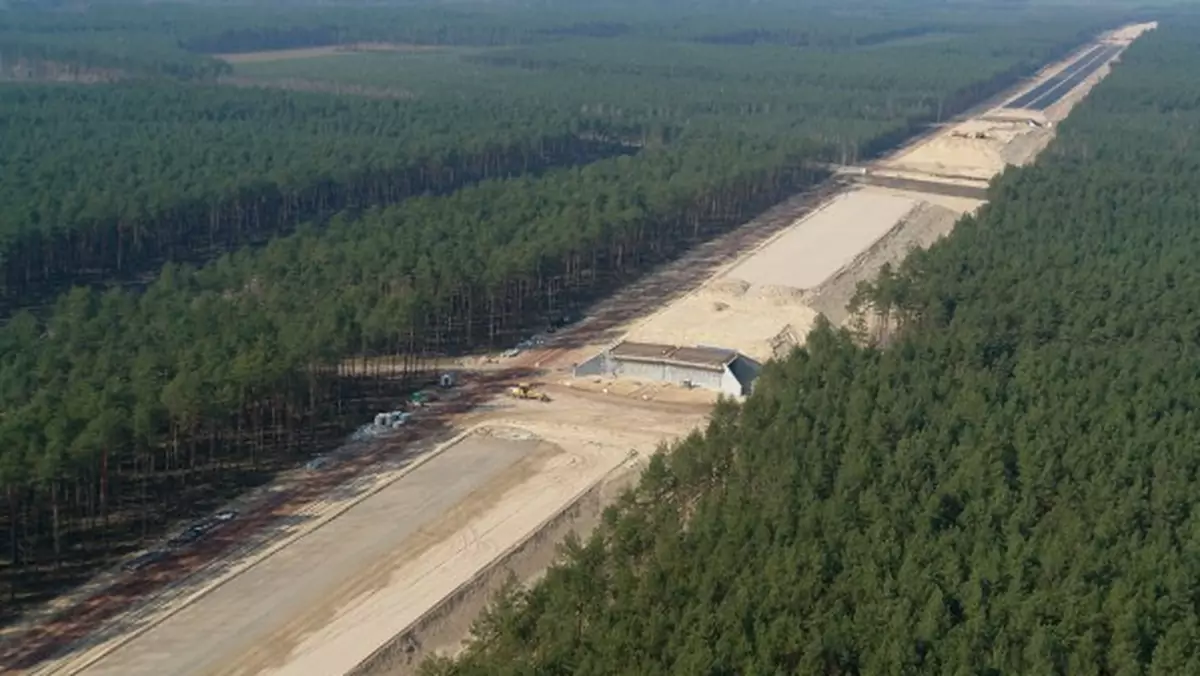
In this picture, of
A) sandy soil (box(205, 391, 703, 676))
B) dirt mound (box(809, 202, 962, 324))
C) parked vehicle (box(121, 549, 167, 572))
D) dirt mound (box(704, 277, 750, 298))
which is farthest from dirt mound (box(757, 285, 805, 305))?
parked vehicle (box(121, 549, 167, 572))

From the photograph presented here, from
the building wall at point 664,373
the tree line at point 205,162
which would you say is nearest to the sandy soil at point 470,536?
the building wall at point 664,373

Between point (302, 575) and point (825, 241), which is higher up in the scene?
point (825, 241)

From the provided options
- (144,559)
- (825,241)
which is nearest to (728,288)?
(825,241)

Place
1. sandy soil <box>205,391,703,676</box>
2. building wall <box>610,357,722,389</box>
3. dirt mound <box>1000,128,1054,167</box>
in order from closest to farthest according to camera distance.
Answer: sandy soil <box>205,391,703,676</box>, building wall <box>610,357,722,389</box>, dirt mound <box>1000,128,1054,167</box>

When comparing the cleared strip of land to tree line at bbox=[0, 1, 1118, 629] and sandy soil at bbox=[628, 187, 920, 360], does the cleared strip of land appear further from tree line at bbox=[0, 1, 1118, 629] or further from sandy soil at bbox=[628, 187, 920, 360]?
tree line at bbox=[0, 1, 1118, 629]

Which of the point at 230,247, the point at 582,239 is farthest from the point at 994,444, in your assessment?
the point at 230,247

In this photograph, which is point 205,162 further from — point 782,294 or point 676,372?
point 676,372
